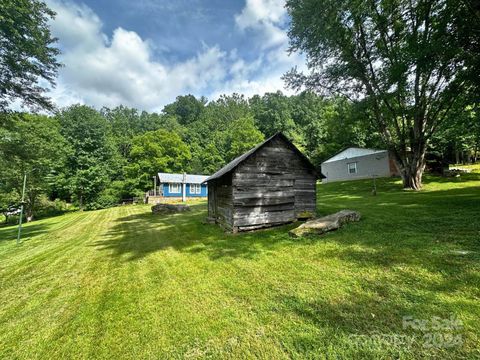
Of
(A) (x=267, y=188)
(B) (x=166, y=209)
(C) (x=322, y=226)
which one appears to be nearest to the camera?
(C) (x=322, y=226)

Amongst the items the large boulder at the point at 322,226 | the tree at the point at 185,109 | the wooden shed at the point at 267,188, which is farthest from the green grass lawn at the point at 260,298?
the tree at the point at 185,109

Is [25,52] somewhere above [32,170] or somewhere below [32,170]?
above

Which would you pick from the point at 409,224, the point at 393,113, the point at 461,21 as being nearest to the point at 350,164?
the point at 393,113

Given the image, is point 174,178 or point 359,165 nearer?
point 359,165

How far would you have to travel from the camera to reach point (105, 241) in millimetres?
9945

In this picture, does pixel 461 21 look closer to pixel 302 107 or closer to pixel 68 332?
pixel 68 332

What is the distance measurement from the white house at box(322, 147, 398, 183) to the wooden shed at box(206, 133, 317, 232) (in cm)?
1485

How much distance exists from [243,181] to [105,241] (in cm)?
721

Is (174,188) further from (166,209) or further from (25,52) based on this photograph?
(25,52)

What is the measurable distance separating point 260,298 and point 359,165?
28624mm

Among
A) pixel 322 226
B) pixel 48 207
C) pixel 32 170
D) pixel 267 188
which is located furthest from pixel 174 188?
pixel 322 226

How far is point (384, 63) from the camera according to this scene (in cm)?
1588

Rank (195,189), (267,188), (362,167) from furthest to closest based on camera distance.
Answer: (195,189) → (362,167) → (267,188)

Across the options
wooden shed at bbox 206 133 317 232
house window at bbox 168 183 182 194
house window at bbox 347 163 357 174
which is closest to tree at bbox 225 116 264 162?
house window at bbox 168 183 182 194
